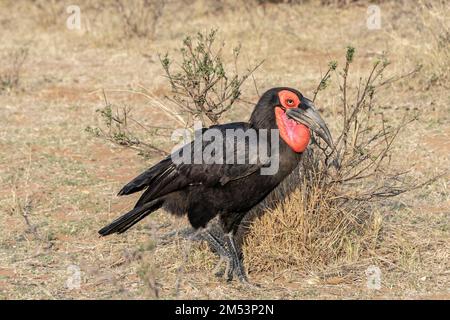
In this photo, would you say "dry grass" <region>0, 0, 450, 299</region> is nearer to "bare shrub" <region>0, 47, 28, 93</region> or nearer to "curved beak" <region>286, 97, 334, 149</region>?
"bare shrub" <region>0, 47, 28, 93</region>

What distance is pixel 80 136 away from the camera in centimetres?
775

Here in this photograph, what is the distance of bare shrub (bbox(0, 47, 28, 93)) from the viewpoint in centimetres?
912

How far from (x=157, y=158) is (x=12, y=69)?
332 cm

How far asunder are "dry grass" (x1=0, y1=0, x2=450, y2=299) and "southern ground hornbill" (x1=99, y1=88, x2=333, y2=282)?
28 centimetres

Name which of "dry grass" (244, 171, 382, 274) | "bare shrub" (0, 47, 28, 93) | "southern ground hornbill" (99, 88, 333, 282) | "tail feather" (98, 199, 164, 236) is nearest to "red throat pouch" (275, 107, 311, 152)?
"southern ground hornbill" (99, 88, 333, 282)

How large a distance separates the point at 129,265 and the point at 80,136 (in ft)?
9.30

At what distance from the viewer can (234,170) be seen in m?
4.70

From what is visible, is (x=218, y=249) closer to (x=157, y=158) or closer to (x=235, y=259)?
(x=235, y=259)

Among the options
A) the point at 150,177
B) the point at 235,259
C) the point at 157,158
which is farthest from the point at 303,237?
the point at 157,158

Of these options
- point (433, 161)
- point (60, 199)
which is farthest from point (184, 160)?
point (433, 161)

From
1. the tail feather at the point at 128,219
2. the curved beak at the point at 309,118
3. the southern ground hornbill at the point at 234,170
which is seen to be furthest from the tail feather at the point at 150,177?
the curved beak at the point at 309,118

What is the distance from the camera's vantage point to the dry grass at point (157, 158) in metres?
4.92

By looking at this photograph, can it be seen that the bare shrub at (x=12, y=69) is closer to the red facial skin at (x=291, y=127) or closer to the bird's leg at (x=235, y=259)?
the bird's leg at (x=235, y=259)

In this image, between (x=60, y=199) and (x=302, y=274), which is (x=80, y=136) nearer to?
(x=60, y=199)
